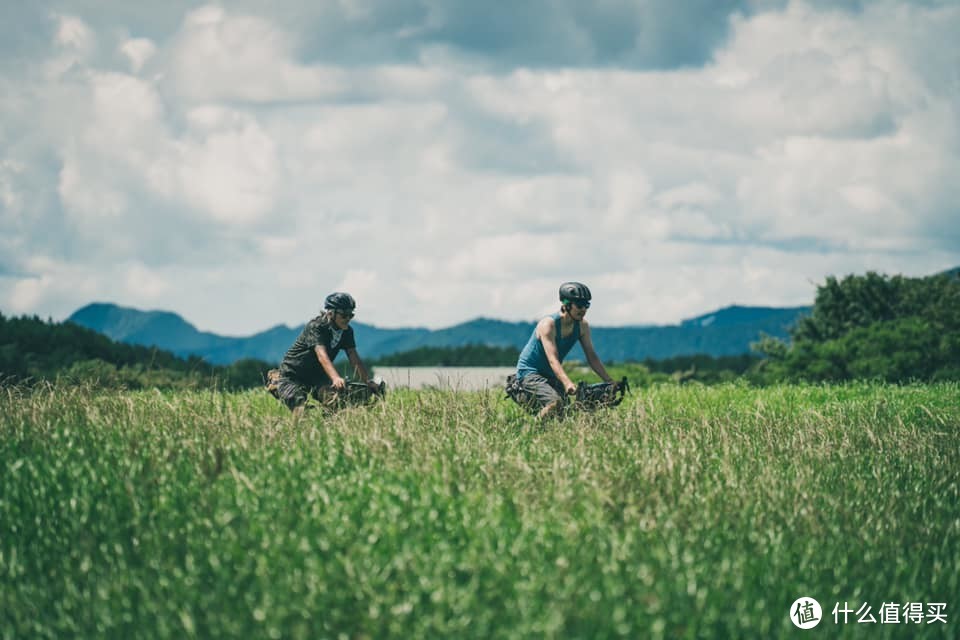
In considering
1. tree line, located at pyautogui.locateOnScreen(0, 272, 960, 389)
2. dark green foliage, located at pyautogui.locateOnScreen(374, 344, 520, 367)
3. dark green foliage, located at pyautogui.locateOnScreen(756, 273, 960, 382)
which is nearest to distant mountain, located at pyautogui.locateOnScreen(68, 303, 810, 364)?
dark green foliage, located at pyautogui.locateOnScreen(374, 344, 520, 367)

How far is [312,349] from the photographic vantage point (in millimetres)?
9938

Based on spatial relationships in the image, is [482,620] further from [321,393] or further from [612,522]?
[321,393]

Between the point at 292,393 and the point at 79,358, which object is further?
the point at 79,358

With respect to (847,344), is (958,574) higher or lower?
lower

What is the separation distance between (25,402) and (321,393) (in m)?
2.86

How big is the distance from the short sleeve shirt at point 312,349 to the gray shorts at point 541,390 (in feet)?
6.20

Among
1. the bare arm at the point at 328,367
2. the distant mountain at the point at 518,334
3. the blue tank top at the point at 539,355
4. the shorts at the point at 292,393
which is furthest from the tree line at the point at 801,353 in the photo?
the distant mountain at the point at 518,334

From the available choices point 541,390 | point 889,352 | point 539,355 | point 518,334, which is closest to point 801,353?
point 889,352

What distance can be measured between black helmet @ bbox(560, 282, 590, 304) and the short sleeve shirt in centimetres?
228

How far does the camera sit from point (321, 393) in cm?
988

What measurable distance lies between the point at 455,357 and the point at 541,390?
29.8m

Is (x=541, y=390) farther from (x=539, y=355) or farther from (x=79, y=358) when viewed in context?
(x=79, y=358)

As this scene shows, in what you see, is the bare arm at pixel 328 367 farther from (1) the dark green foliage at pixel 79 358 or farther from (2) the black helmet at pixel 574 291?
(1) the dark green foliage at pixel 79 358

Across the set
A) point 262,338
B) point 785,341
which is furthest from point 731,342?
point 785,341
